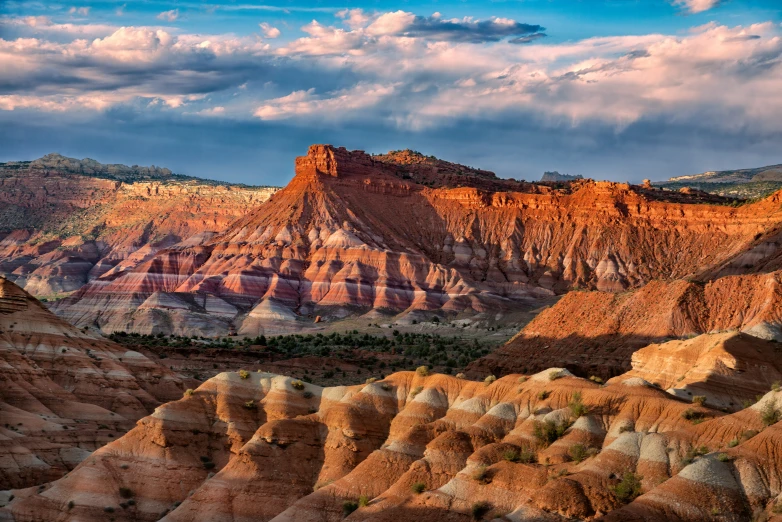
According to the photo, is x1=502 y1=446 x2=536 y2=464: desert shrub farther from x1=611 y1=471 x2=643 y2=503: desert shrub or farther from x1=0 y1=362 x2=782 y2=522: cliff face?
x1=611 y1=471 x2=643 y2=503: desert shrub

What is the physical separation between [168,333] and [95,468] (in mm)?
111306

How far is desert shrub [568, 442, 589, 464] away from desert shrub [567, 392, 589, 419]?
2528 millimetres

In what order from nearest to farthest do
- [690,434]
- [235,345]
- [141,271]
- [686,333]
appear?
[690,434]
[686,333]
[235,345]
[141,271]

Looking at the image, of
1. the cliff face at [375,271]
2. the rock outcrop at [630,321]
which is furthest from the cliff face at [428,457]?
the cliff face at [375,271]

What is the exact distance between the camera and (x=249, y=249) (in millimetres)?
194375

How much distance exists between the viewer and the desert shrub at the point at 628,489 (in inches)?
1368

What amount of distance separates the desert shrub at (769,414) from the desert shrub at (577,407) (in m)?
6.61

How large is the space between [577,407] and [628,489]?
801cm

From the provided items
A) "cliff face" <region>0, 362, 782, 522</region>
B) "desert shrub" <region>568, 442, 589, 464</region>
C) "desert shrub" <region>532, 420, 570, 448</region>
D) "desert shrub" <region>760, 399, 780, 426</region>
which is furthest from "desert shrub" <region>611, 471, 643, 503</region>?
"desert shrub" <region>532, 420, 570, 448</region>

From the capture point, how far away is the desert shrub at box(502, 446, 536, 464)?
4034 centimetres

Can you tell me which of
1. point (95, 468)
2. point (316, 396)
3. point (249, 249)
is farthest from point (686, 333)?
point (249, 249)

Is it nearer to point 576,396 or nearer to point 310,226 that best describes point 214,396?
point 576,396

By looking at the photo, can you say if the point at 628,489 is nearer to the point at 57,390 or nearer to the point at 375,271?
the point at 57,390

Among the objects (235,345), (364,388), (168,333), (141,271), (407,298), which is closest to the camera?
(364,388)
